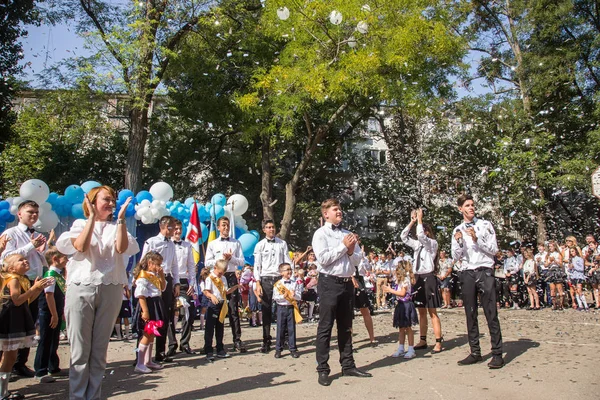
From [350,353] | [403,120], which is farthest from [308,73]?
[403,120]

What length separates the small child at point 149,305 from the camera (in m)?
6.67

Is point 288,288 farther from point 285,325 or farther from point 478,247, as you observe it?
point 478,247

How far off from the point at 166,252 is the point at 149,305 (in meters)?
1.04

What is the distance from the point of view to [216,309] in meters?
7.91

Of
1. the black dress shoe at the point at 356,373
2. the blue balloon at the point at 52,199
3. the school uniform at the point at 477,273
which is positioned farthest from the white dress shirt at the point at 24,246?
the blue balloon at the point at 52,199

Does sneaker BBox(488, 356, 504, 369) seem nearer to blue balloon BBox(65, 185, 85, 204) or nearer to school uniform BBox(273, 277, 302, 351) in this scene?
school uniform BBox(273, 277, 302, 351)

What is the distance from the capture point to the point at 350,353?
617cm

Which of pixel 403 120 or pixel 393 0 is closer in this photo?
A: pixel 393 0

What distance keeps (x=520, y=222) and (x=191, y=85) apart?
17526mm

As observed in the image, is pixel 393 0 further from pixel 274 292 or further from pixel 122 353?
pixel 122 353

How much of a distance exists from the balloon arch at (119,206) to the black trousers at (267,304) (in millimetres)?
5748

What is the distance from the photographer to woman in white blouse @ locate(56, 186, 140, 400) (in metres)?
4.19

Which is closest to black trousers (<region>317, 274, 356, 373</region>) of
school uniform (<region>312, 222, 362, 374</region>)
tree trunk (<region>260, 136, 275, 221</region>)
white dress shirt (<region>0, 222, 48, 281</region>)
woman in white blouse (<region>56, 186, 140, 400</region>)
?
school uniform (<region>312, 222, 362, 374</region>)

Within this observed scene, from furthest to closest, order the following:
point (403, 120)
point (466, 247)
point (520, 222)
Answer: point (403, 120)
point (520, 222)
point (466, 247)
